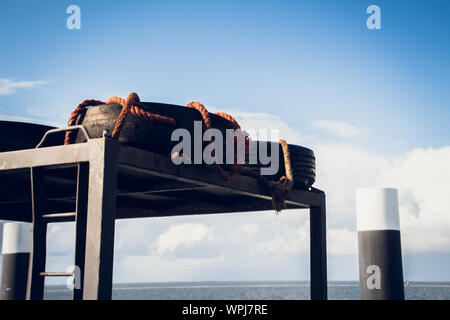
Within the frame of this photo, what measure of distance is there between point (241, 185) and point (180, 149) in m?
1.41

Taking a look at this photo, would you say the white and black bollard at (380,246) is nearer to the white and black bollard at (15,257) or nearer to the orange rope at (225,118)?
the orange rope at (225,118)

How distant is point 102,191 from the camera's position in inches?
223

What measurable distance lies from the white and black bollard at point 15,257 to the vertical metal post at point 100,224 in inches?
465

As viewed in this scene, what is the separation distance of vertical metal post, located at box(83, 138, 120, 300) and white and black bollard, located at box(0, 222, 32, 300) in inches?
465

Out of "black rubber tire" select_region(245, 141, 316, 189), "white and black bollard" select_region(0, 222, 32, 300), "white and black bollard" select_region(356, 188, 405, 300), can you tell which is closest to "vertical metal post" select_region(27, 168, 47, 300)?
"black rubber tire" select_region(245, 141, 316, 189)

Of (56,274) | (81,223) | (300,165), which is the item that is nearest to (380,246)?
(300,165)

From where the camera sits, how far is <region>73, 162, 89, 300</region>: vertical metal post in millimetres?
5762

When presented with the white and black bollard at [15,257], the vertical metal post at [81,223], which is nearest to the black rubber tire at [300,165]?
the vertical metal post at [81,223]

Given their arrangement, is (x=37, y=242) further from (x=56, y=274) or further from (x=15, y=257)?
(x=15, y=257)

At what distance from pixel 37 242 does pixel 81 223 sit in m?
0.77
